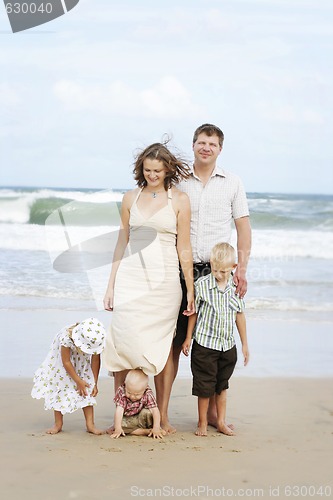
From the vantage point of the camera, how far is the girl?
446cm

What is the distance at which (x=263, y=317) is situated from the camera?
8.68 m

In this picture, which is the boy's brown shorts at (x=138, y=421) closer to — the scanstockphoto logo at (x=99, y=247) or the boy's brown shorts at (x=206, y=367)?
the boy's brown shorts at (x=206, y=367)

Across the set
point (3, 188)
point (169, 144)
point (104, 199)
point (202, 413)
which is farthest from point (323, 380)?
point (3, 188)

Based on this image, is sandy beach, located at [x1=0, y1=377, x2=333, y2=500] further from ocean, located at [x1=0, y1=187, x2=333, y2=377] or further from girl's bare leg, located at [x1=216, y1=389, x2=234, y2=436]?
ocean, located at [x1=0, y1=187, x2=333, y2=377]

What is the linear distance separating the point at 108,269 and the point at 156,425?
8029mm

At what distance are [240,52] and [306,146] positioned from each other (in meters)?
3.27

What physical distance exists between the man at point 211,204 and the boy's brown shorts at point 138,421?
57 cm

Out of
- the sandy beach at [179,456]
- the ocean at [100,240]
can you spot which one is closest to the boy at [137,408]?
the sandy beach at [179,456]

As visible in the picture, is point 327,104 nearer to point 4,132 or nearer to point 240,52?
point 240,52

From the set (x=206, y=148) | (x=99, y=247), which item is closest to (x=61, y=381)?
(x=206, y=148)

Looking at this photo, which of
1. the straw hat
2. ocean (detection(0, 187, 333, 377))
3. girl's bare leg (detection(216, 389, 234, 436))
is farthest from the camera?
ocean (detection(0, 187, 333, 377))

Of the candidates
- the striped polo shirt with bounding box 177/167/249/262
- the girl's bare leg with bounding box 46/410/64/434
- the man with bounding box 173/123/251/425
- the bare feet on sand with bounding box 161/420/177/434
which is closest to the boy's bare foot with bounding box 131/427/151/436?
the bare feet on sand with bounding box 161/420/177/434

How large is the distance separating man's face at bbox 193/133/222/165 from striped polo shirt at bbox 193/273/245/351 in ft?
2.15

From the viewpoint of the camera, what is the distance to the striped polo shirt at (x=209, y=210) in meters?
4.69
